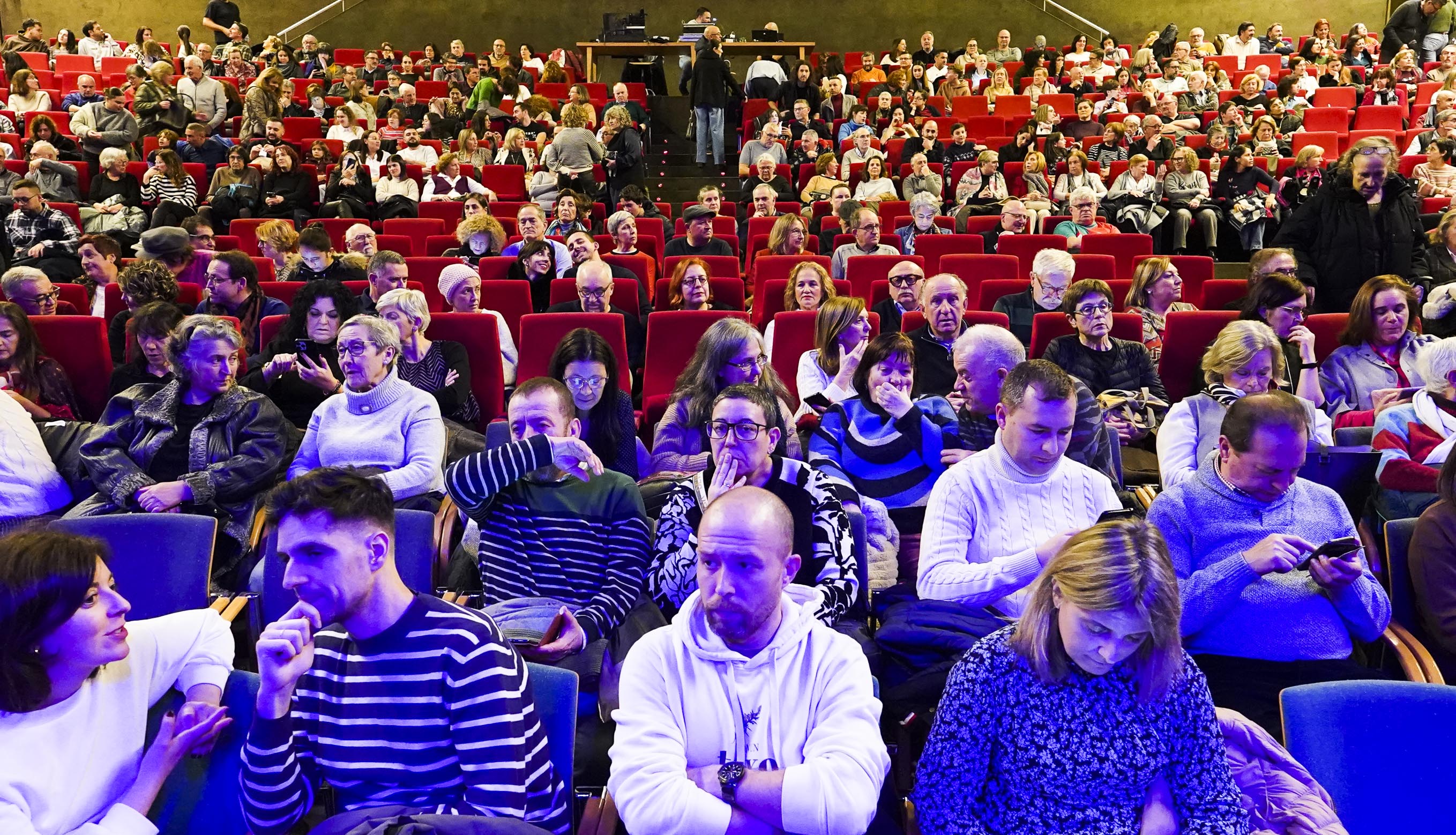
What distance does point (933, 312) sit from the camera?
3.60 meters

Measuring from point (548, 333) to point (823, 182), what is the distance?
368 centimetres

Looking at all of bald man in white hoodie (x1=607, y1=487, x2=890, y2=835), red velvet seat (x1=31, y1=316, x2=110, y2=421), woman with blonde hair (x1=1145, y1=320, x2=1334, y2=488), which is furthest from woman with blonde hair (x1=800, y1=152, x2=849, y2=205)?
bald man in white hoodie (x1=607, y1=487, x2=890, y2=835)

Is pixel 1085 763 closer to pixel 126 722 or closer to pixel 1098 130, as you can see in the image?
pixel 126 722

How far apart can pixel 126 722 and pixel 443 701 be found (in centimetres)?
48

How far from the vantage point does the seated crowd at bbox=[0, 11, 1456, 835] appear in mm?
1438

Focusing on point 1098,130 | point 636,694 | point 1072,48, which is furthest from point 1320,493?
point 1072,48

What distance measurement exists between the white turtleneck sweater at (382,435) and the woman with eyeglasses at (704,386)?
1.94ft

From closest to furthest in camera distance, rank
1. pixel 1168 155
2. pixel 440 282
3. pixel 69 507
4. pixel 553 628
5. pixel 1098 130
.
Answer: pixel 553 628, pixel 69 507, pixel 440 282, pixel 1168 155, pixel 1098 130

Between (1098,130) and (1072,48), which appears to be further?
(1072,48)

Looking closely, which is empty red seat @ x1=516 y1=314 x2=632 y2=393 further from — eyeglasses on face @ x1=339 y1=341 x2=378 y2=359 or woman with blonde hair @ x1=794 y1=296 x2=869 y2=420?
eyeglasses on face @ x1=339 y1=341 x2=378 y2=359

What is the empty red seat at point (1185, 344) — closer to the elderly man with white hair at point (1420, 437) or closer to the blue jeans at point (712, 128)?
the elderly man with white hair at point (1420, 437)

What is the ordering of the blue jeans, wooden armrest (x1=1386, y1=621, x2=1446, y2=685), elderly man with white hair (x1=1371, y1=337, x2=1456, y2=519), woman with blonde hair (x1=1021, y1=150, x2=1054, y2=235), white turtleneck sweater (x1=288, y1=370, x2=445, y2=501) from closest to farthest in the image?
1. wooden armrest (x1=1386, y1=621, x2=1446, y2=685)
2. elderly man with white hair (x1=1371, y1=337, x2=1456, y2=519)
3. white turtleneck sweater (x1=288, y1=370, x2=445, y2=501)
4. woman with blonde hair (x1=1021, y1=150, x2=1054, y2=235)
5. the blue jeans

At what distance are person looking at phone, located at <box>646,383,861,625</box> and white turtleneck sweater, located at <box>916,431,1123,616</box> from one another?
0.16m

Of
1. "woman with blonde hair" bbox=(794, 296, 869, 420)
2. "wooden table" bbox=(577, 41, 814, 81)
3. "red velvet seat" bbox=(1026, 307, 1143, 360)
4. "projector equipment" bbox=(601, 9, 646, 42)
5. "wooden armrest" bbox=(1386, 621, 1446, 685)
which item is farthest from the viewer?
"projector equipment" bbox=(601, 9, 646, 42)
